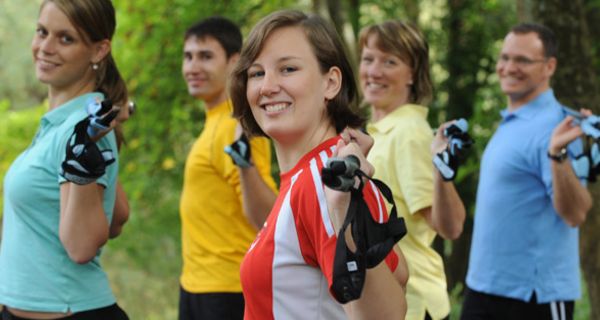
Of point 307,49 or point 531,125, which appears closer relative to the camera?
point 307,49

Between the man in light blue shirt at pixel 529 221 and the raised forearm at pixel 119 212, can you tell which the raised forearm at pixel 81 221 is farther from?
the man in light blue shirt at pixel 529 221

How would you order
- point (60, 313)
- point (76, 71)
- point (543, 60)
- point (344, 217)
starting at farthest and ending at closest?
1. point (543, 60)
2. point (76, 71)
3. point (60, 313)
4. point (344, 217)

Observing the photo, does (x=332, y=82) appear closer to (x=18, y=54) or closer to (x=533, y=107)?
(x=533, y=107)

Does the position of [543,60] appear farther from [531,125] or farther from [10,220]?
[10,220]

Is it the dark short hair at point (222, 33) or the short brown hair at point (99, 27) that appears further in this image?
the dark short hair at point (222, 33)

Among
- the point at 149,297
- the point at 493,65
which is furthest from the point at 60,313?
the point at 149,297

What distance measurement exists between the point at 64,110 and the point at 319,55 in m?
1.40

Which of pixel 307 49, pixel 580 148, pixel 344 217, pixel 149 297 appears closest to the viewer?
pixel 344 217

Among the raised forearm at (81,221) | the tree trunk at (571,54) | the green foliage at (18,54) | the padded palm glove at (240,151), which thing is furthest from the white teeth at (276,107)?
the green foliage at (18,54)

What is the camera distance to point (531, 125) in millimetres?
4352

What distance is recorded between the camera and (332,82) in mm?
2242

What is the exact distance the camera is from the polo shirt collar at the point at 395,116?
11.8 feet

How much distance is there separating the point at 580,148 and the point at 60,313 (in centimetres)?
271

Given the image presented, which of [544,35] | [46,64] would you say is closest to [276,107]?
[46,64]
